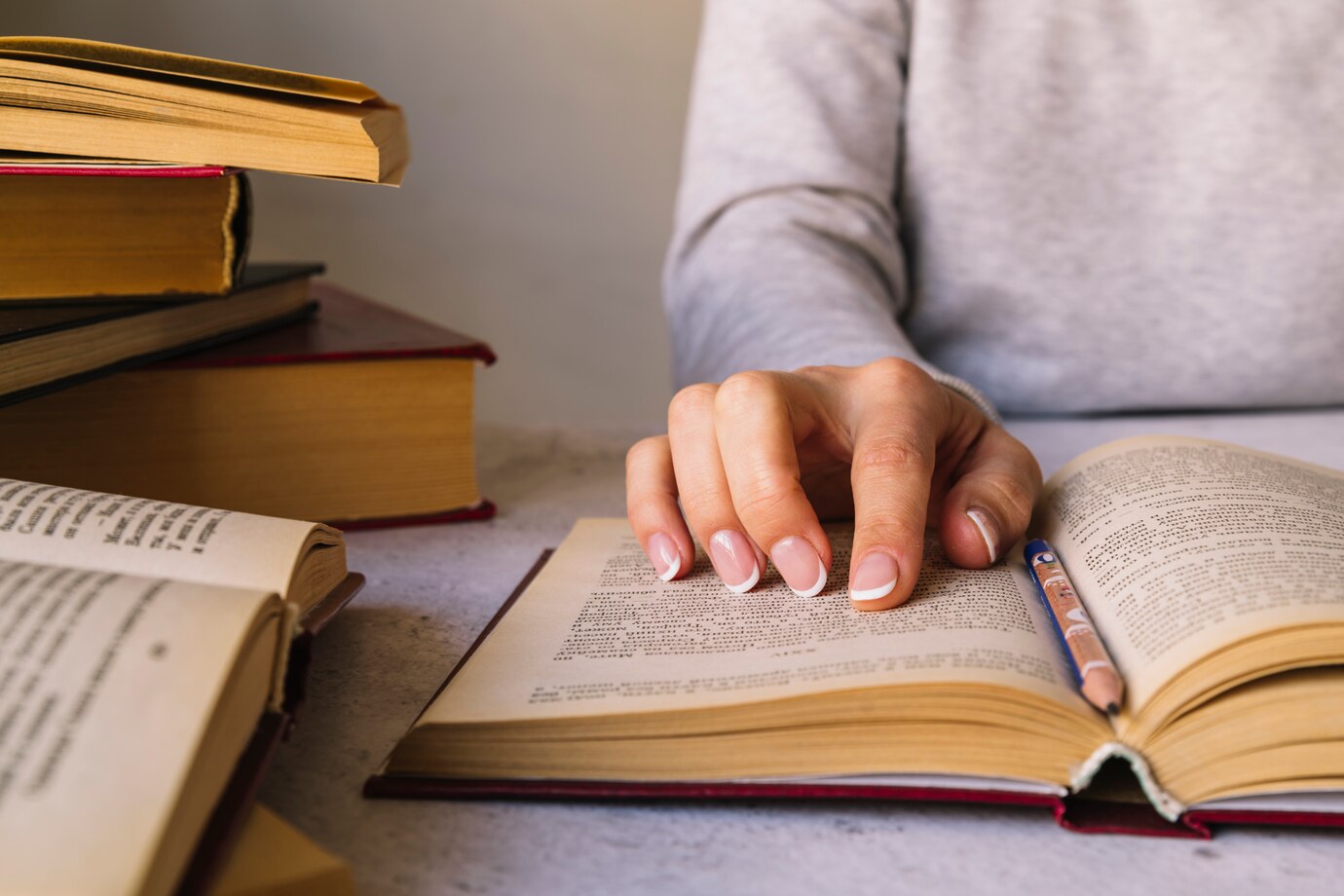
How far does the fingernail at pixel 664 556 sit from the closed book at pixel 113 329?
1.30ft

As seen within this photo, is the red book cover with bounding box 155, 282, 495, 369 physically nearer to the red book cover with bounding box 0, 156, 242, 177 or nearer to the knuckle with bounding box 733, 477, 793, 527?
the red book cover with bounding box 0, 156, 242, 177

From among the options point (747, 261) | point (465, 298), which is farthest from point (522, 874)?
point (465, 298)

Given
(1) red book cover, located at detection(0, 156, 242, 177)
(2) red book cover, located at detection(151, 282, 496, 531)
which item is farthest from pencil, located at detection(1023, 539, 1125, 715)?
(1) red book cover, located at detection(0, 156, 242, 177)

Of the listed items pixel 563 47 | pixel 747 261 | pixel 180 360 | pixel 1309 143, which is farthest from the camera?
pixel 563 47

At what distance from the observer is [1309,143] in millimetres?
1182

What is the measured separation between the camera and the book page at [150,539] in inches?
17.9

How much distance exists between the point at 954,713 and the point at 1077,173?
37.8 inches

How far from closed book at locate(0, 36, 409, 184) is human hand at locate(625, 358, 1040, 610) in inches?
11.4

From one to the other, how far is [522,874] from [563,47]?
5.31ft

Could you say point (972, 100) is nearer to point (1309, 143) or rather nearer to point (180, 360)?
point (1309, 143)

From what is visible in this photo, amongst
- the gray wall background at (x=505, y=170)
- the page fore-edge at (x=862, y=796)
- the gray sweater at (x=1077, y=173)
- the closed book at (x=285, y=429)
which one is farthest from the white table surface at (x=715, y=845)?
the gray wall background at (x=505, y=170)

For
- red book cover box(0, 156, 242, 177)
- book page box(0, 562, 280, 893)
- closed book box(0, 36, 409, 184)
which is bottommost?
book page box(0, 562, 280, 893)

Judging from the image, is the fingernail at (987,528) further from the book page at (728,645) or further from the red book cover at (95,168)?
the red book cover at (95,168)

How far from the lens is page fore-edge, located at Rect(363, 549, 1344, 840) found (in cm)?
42
